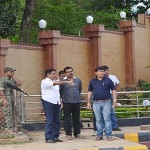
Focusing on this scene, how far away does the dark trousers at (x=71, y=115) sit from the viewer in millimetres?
13141

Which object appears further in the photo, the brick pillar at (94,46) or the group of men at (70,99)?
the brick pillar at (94,46)

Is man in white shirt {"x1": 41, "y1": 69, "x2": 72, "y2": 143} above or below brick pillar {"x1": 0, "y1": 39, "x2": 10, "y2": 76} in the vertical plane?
below

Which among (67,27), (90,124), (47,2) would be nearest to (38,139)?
(90,124)

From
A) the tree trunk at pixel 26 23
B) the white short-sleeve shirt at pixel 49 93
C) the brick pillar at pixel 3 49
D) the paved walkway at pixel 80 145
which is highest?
the tree trunk at pixel 26 23

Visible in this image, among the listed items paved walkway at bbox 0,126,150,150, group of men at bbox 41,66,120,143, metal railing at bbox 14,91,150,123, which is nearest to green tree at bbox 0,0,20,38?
metal railing at bbox 14,91,150,123

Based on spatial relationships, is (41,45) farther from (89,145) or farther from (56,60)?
(89,145)

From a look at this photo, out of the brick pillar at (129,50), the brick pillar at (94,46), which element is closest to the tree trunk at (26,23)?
the brick pillar at (94,46)

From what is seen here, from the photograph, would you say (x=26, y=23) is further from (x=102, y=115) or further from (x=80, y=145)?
(x=80, y=145)

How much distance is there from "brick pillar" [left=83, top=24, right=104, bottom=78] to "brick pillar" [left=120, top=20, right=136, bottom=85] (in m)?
2.62

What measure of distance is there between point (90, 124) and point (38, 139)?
10.5ft

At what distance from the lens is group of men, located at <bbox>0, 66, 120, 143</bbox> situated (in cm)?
1259

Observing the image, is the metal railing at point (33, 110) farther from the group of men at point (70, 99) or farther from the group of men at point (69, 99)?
the group of men at point (70, 99)

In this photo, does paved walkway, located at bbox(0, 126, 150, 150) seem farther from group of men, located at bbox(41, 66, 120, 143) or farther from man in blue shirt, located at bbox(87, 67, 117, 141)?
man in blue shirt, located at bbox(87, 67, 117, 141)

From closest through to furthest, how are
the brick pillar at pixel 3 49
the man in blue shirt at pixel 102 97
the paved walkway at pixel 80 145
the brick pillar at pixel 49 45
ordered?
1. the paved walkway at pixel 80 145
2. the man in blue shirt at pixel 102 97
3. the brick pillar at pixel 3 49
4. the brick pillar at pixel 49 45
